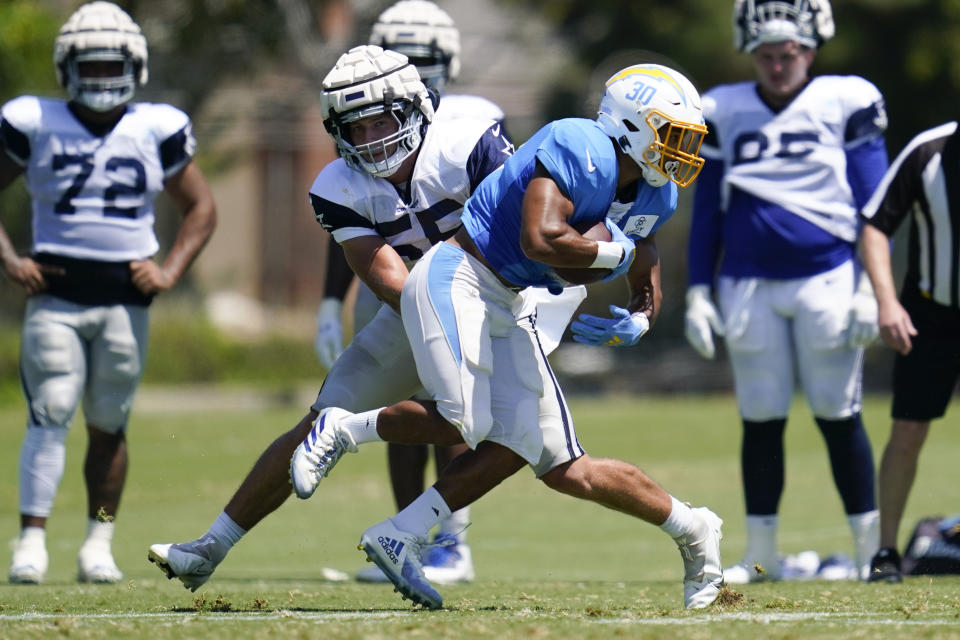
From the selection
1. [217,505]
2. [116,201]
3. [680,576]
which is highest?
[116,201]

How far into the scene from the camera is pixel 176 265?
721 cm

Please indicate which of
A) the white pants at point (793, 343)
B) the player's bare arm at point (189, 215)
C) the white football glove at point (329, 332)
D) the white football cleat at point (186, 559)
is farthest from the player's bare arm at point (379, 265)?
the white pants at point (793, 343)

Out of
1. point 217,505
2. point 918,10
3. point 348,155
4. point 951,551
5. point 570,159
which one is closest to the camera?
point 570,159

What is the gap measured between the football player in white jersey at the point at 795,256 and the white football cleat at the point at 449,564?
4.22ft

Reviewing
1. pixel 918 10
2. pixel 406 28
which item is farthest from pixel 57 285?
pixel 918 10

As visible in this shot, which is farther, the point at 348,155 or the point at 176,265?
the point at 176,265

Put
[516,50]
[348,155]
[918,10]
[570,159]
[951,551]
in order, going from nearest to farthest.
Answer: [570,159]
[348,155]
[951,551]
[918,10]
[516,50]

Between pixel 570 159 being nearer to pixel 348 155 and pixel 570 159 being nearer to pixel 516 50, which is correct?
pixel 348 155

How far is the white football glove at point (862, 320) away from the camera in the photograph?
667 cm

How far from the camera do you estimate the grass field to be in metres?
4.49

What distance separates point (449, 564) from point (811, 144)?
2.55 meters

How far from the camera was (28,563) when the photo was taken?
21.6 feet

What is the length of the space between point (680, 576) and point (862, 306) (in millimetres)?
1616

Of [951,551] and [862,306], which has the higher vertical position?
[862,306]
